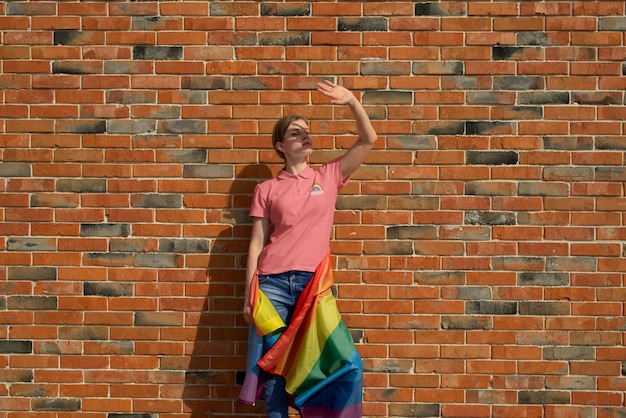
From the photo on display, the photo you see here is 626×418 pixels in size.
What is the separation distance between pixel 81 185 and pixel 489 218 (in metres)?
2.28

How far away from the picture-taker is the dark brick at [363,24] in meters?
4.11

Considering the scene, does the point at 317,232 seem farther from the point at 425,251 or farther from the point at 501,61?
the point at 501,61

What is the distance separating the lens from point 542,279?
→ 4.07 m

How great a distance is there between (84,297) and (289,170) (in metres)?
1.38

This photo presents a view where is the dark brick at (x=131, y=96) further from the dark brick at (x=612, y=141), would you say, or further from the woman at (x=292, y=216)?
the dark brick at (x=612, y=141)

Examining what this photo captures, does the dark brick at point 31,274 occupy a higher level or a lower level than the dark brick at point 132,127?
lower

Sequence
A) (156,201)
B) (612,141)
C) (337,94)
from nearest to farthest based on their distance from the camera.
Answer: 1. (337,94)
2. (612,141)
3. (156,201)

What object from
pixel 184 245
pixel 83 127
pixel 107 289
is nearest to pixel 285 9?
pixel 83 127

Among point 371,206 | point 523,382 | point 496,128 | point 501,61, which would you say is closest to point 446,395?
point 523,382

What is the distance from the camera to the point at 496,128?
409cm

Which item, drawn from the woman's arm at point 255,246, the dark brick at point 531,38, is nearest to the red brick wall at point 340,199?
the dark brick at point 531,38

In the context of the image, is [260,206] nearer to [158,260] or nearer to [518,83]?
[158,260]

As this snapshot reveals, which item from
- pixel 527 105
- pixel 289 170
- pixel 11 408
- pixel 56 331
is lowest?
pixel 11 408

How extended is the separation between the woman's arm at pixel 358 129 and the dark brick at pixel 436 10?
692mm
